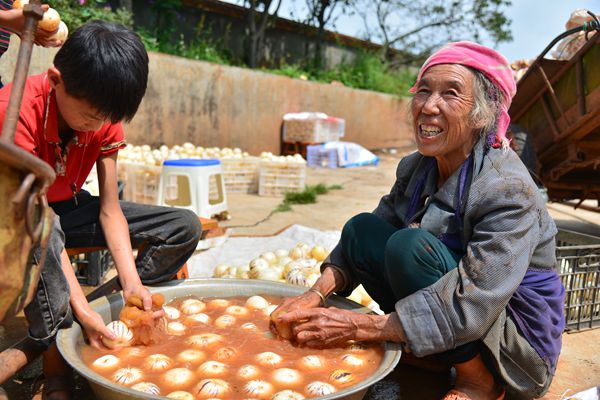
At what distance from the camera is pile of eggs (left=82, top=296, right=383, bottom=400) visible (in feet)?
5.35

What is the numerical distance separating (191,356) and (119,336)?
0.80 ft

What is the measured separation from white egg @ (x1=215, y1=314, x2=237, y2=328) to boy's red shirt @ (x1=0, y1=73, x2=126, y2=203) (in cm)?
75

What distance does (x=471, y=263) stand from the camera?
67.4 inches

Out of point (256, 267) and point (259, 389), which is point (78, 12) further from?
point (259, 389)

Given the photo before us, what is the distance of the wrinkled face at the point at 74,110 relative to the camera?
1.68m

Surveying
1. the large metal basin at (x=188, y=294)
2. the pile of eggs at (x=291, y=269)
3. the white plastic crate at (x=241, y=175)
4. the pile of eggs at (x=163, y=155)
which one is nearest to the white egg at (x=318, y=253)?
the pile of eggs at (x=291, y=269)

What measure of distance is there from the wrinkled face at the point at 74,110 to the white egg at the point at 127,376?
0.78 m

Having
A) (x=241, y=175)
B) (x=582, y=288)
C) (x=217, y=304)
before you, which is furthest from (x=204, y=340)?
(x=241, y=175)

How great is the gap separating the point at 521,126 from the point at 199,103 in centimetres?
441

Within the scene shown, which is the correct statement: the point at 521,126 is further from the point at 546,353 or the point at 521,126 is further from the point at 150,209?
the point at 150,209

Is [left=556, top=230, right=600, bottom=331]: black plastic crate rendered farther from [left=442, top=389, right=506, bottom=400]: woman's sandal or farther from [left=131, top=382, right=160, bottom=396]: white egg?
[left=131, top=382, right=160, bottom=396]: white egg

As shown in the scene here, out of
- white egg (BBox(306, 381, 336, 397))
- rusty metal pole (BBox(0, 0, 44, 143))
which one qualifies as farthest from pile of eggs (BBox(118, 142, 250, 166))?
rusty metal pole (BBox(0, 0, 44, 143))

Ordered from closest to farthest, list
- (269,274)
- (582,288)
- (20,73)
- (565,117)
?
(20,73)
(582,288)
(269,274)
(565,117)

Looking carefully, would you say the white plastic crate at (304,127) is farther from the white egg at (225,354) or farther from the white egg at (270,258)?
the white egg at (225,354)
